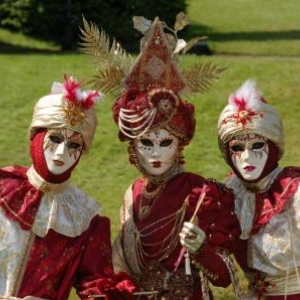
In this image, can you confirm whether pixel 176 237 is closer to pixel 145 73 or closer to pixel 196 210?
pixel 196 210

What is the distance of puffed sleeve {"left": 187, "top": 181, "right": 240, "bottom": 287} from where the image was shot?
13.8ft

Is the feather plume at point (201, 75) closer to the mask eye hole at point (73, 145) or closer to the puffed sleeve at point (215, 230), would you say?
the puffed sleeve at point (215, 230)

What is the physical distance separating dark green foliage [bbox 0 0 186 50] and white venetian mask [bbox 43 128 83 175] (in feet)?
31.6

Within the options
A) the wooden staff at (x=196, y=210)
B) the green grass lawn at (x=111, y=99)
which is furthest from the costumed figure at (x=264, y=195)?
the green grass lawn at (x=111, y=99)

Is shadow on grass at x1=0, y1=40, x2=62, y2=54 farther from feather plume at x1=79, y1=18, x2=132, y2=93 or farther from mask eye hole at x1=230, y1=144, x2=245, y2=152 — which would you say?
mask eye hole at x1=230, y1=144, x2=245, y2=152

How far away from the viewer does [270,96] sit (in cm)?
999

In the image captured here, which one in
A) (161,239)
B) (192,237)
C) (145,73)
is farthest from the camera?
(145,73)

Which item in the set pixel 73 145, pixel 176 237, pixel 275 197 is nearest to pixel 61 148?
pixel 73 145

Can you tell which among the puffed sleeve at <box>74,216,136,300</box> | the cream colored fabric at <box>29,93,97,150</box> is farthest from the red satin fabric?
the cream colored fabric at <box>29,93,97,150</box>

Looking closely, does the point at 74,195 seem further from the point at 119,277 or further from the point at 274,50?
the point at 274,50

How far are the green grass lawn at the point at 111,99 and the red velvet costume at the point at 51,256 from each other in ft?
6.22

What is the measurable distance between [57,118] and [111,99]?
1.36m

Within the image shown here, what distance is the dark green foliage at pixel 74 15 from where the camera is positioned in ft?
46.0

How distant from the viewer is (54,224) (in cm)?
431
